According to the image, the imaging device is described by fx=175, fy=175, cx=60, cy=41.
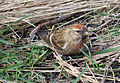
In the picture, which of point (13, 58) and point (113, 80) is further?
point (13, 58)

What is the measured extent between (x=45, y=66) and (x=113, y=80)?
1473 mm

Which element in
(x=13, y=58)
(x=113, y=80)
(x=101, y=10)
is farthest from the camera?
(x=101, y=10)

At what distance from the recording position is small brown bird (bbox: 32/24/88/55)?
376cm

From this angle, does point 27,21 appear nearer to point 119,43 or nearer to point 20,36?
point 20,36

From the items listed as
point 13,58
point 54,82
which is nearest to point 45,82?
point 54,82

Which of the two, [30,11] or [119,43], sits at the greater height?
[30,11]

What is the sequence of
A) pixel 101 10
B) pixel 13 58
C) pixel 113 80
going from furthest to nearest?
pixel 101 10 < pixel 13 58 < pixel 113 80

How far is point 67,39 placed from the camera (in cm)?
407

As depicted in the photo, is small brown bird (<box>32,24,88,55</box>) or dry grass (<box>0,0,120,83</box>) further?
small brown bird (<box>32,24,88,55</box>)

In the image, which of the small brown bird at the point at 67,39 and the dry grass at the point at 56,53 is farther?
the small brown bird at the point at 67,39

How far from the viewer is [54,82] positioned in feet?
12.1

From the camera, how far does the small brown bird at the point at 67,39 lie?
148 inches

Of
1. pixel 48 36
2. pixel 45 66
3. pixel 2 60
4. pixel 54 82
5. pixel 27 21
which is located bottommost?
pixel 54 82

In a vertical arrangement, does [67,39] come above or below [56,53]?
→ above
